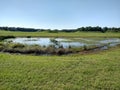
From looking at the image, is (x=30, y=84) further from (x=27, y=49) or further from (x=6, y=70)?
(x=27, y=49)

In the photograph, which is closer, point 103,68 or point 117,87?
point 117,87

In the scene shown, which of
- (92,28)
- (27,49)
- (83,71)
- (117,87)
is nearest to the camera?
(117,87)

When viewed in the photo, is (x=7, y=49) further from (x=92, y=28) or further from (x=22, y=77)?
(x=92, y=28)

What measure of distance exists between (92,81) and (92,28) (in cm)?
9700

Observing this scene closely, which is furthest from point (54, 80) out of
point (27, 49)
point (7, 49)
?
point (7, 49)

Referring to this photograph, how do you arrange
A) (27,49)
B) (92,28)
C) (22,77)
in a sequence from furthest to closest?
(92,28), (27,49), (22,77)

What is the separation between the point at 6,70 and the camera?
954cm

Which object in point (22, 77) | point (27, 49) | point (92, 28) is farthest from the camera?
point (92, 28)

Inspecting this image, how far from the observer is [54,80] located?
309 inches

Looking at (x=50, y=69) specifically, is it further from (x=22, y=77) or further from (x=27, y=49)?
(x=27, y=49)

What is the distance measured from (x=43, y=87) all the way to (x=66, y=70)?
8.90 ft

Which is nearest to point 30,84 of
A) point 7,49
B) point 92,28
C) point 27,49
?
point 27,49

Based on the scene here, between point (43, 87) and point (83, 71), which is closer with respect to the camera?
point (43, 87)

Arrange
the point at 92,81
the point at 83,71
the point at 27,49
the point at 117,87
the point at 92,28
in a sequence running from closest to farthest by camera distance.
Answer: the point at 117,87
the point at 92,81
the point at 83,71
the point at 27,49
the point at 92,28
